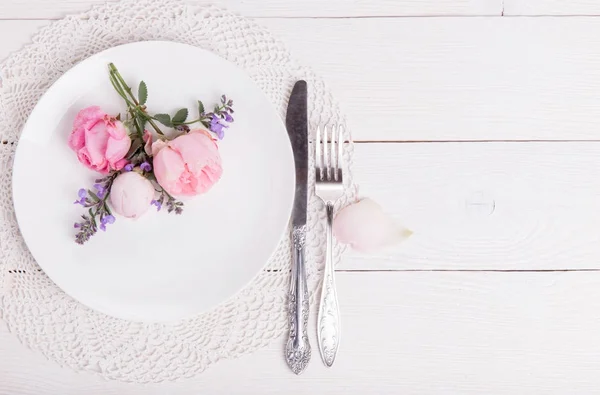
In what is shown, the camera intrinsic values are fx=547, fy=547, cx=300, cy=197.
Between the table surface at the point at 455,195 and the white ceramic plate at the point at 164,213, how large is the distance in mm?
101

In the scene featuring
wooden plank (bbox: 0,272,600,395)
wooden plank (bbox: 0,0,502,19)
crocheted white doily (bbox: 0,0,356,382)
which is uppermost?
wooden plank (bbox: 0,0,502,19)

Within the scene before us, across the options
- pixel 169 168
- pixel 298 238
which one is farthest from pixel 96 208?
pixel 298 238

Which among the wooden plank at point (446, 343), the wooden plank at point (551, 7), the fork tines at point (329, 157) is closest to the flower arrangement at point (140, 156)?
the fork tines at point (329, 157)

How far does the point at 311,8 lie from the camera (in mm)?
715

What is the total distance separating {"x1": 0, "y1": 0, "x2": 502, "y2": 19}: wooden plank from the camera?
705 mm

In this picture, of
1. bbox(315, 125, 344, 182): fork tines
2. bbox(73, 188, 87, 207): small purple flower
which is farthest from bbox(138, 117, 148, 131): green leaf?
bbox(315, 125, 344, 182): fork tines

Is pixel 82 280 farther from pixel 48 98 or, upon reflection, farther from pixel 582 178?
pixel 582 178

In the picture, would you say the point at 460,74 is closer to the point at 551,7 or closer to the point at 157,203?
the point at 551,7

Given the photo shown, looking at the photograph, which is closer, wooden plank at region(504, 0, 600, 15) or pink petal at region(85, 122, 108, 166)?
pink petal at region(85, 122, 108, 166)

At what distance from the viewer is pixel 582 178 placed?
708mm

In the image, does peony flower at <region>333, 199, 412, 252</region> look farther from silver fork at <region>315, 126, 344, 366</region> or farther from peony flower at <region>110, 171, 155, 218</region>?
peony flower at <region>110, 171, 155, 218</region>

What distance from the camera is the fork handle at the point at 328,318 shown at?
2.20 feet

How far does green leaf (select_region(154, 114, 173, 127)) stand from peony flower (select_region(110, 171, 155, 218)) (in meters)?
0.07

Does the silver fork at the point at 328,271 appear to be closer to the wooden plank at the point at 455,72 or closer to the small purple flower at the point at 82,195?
the wooden plank at the point at 455,72
